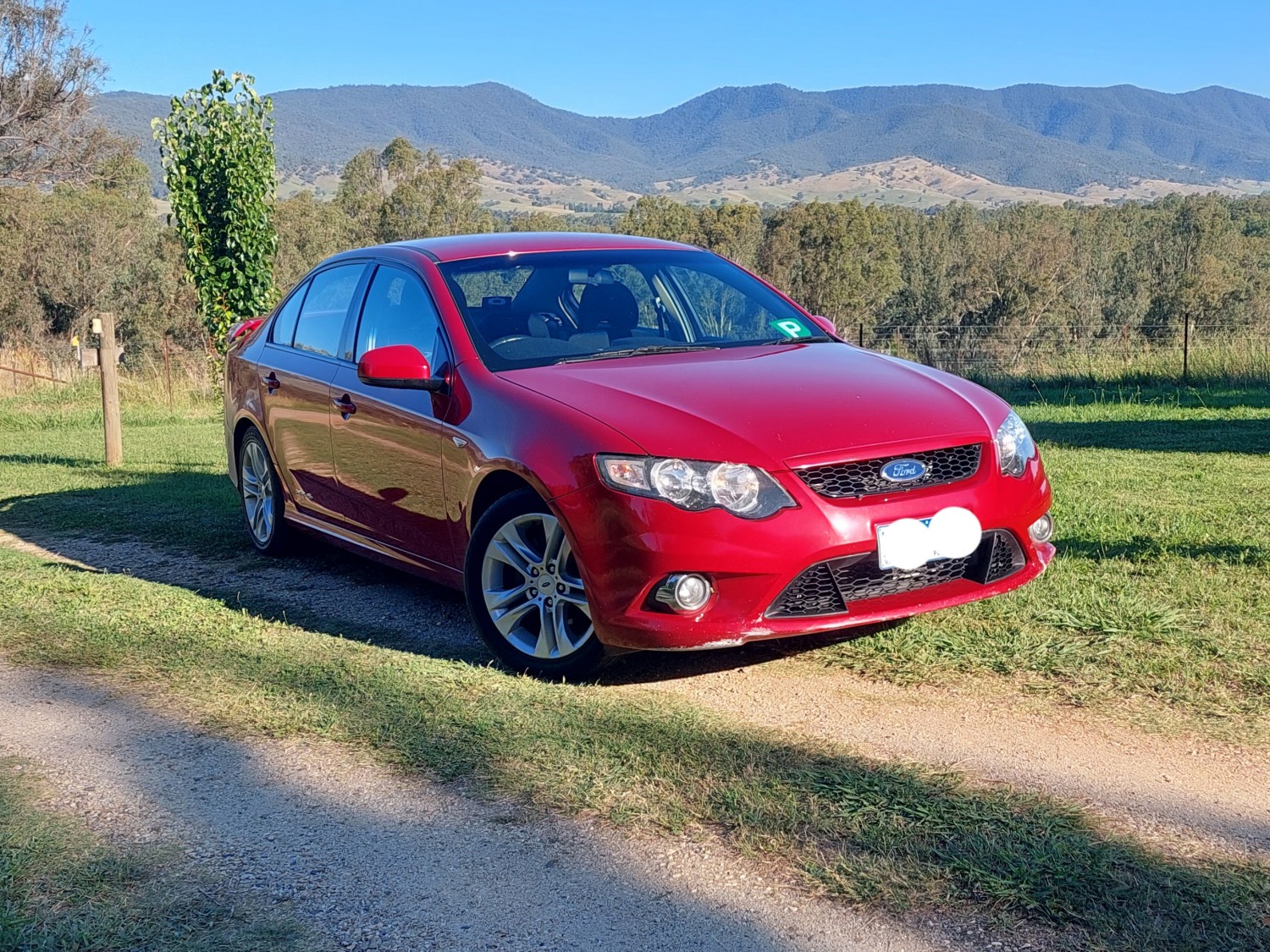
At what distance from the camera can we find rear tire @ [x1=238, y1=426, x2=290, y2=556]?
7.21 meters

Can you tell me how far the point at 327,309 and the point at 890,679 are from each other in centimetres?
356

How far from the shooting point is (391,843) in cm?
339

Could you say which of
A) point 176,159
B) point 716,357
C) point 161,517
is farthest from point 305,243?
point 716,357

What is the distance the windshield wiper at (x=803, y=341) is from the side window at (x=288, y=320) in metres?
2.70

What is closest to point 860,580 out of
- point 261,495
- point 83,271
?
point 261,495

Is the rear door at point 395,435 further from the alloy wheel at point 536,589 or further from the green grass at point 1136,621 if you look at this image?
the green grass at point 1136,621

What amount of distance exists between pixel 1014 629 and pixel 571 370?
6.56ft

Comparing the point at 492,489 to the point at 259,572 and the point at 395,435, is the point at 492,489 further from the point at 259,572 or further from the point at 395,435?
the point at 259,572

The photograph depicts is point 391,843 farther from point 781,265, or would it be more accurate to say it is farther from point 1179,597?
point 781,265

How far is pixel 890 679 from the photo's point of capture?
472cm

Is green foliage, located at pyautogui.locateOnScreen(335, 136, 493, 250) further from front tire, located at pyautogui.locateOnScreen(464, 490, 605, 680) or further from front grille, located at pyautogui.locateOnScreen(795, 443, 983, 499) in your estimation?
front grille, located at pyautogui.locateOnScreen(795, 443, 983, 499)

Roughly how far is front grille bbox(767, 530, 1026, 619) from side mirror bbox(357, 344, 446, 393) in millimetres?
1758

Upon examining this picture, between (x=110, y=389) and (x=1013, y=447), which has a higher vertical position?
(x=1013, y=447)

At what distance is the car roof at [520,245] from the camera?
606 centimetres
